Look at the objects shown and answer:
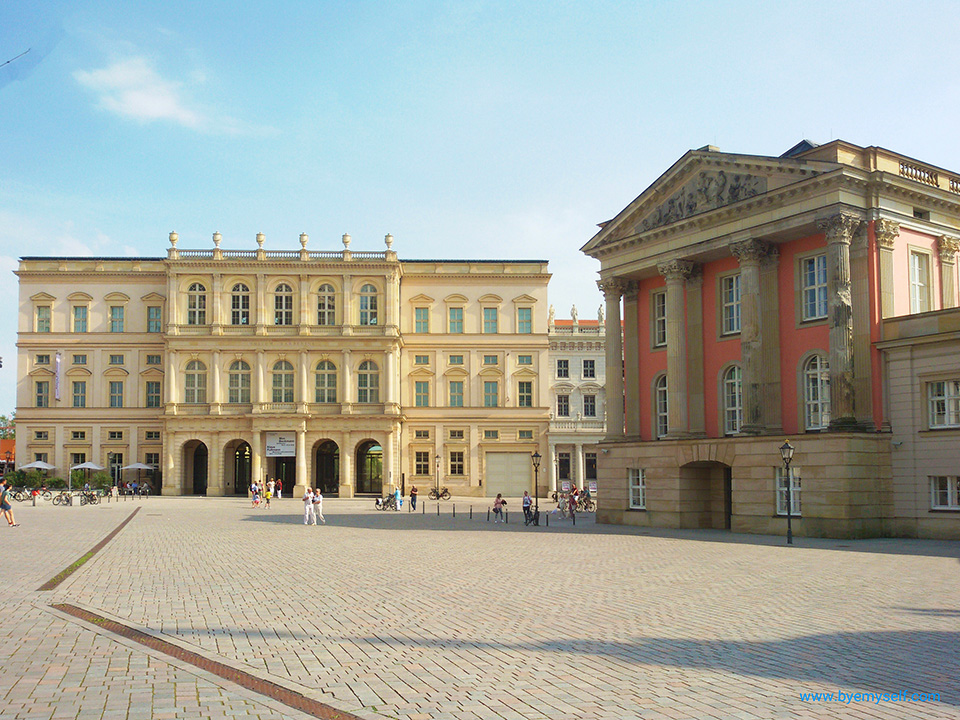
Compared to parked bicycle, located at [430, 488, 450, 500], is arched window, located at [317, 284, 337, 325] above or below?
above

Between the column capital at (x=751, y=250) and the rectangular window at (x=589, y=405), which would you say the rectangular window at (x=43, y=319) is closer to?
the rectangular window at (x=589, y=405)

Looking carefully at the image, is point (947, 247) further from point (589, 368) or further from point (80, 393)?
point (80, 393)

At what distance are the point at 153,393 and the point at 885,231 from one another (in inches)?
2417

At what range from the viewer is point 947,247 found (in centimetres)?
3634

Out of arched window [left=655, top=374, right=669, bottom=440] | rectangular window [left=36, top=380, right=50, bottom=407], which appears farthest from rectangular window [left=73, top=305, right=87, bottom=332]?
arched window [left=655, top=374, right=669, bottom=440]

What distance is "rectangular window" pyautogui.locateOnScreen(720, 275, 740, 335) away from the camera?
129ft

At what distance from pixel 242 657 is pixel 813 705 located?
6.37 metres

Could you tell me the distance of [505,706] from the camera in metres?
9.24

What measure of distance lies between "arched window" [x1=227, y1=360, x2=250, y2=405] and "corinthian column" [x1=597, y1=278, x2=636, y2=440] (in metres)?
40.6

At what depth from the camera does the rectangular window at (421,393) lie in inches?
3162

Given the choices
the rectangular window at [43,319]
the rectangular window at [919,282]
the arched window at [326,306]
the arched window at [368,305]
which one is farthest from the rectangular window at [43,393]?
the rectangular window at [919,282]

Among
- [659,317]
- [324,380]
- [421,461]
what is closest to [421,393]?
[421,461]

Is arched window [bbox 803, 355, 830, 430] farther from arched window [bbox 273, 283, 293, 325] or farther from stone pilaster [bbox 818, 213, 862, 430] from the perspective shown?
arched window [bbox 273, 283, 293, 325]

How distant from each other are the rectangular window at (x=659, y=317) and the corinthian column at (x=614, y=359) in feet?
5.37
